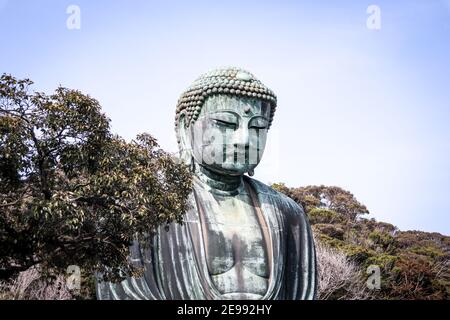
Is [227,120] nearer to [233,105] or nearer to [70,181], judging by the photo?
[233,105]

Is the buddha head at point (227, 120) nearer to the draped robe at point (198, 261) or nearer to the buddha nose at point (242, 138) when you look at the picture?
the buddha nose at point (242, 138)

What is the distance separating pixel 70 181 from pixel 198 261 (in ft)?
7.15

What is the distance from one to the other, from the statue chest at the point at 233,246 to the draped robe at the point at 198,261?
0.11 m

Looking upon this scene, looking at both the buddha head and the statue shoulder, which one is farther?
the statue shoulder

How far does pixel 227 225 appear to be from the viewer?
9.38 metres

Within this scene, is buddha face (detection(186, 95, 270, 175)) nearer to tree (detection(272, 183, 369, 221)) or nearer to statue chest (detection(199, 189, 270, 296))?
statue chest (detection(199, 189, 270, 296))

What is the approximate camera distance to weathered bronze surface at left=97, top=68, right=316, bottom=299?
8.88 metres

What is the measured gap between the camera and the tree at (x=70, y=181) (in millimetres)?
7344

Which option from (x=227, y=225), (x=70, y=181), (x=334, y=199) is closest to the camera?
(x=70, y=181)

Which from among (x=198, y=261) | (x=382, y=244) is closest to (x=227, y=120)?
(x=198, y=261)

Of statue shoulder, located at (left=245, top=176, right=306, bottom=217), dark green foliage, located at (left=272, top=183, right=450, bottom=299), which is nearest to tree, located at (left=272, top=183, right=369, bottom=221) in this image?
dark green foliage, located at (left=272, top=183, right=450, bottom=299)

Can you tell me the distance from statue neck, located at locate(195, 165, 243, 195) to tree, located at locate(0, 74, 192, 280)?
195 centimetres

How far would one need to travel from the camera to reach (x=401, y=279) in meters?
25.2
